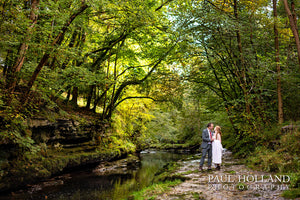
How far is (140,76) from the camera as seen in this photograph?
15031 millimetres

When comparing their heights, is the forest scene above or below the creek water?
above

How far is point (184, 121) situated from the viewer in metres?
28.5

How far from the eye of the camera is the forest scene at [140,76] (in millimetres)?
6645

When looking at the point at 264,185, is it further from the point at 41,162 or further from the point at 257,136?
the point at 41,162

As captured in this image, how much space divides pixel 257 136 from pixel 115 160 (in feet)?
34.3

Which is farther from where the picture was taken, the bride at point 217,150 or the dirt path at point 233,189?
the bride at point 217,150

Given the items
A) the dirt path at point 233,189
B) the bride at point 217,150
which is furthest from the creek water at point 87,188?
the bride at point 217,150

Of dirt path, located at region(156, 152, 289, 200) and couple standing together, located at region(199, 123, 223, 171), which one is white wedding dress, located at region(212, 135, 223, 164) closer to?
couple standing together, located at region(199, 123, 223, 171)

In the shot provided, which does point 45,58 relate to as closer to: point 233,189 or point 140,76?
point 233,189

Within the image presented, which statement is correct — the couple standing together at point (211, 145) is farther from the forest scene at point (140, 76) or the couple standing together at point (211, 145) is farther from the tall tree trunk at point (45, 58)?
the tall tree trunk at point (45, 58)

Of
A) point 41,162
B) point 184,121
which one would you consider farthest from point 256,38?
point 184,121

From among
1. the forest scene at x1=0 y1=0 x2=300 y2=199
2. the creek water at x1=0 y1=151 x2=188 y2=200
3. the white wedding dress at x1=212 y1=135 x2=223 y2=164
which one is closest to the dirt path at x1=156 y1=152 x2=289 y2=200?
the forest scene at x1=0 y1=0 x2=300 y2=199

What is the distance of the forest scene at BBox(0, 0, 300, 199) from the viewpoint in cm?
664

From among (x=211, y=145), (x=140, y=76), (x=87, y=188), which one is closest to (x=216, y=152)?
(x=211, y=145)
